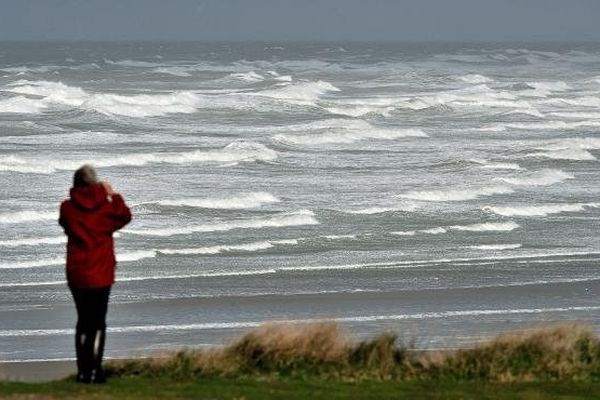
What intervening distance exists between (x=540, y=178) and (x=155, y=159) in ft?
34.8

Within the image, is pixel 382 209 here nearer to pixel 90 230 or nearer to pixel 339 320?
pixel 339 320

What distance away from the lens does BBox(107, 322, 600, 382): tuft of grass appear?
35.6 feet

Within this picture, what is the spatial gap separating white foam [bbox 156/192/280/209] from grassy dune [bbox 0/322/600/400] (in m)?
18.1

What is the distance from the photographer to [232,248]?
2400 cm

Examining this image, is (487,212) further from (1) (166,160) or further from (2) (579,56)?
(2) (579,56)

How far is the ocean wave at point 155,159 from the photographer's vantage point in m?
37.5

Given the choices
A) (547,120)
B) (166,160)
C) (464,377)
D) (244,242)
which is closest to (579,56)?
(547,120)

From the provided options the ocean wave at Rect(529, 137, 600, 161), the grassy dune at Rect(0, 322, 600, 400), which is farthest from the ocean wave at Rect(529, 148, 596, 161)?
the grassy dune at Rect(0, 322, 600, 400)

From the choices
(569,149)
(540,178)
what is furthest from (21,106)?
(540,178)

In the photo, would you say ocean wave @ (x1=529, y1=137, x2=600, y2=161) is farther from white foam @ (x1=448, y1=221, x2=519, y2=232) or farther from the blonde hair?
the blonde hair

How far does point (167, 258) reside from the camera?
898 inches

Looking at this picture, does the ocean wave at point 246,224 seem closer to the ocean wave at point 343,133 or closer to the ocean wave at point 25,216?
the ocean wave at point 25,216

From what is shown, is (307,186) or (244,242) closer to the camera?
(244,242)

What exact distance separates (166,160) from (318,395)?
1196 inches
